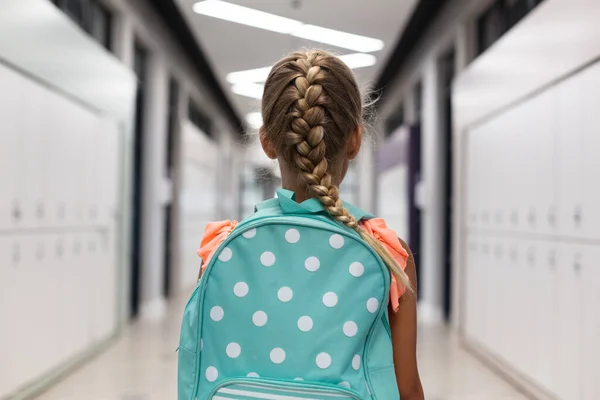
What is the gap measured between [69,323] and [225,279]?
12.8ft

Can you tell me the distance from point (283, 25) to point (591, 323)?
15.6 ft

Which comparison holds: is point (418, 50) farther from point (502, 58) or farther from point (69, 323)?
point (69, 323)

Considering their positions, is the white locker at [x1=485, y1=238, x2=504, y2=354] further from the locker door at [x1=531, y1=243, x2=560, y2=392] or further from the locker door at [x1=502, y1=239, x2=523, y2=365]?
the locker door at [x1=531, y1=243, x2=560, y2=392]

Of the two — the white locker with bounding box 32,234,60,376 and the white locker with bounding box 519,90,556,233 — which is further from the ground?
the white locker with bounding box 519,90,556,233

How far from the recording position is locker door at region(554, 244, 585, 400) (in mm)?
3277

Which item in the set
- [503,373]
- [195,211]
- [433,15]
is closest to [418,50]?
[433,15]

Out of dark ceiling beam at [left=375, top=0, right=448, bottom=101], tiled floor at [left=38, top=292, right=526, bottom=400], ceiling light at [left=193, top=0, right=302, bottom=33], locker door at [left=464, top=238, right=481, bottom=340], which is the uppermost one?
dark ceiling beam at [left=375, top=0, right=448, bottom=101]

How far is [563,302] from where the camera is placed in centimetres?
349

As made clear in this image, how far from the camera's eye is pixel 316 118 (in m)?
1.01

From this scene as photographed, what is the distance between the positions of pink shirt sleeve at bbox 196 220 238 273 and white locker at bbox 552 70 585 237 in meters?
2.66

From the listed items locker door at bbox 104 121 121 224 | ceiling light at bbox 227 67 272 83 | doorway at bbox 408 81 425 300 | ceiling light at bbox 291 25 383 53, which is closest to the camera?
locker door at bbox 104 121 121 224

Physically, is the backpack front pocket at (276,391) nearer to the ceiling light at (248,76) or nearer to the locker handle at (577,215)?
the locker handle at (577,215)

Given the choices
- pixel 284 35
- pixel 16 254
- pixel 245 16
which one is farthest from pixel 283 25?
pixel 16 254

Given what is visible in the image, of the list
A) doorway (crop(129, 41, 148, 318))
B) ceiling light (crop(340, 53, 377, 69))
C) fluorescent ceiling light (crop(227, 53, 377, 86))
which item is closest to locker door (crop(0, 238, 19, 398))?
doorway (crop(129, 41, 148, 318))
